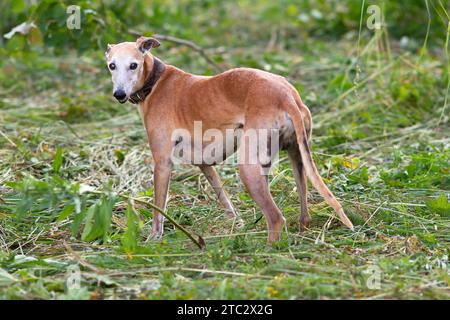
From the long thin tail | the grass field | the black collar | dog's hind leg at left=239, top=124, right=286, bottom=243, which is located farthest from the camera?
the black collar

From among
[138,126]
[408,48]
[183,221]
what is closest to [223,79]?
[183,221]

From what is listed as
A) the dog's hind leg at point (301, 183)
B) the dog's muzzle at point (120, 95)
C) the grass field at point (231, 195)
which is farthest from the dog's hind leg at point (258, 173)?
the dog's muzzle at point (120, 95)

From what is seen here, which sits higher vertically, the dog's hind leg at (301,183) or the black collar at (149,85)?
the black collar at (149,85)

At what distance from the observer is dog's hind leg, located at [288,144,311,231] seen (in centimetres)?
477

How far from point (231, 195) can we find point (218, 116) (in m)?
1.15

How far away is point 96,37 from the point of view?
717cm

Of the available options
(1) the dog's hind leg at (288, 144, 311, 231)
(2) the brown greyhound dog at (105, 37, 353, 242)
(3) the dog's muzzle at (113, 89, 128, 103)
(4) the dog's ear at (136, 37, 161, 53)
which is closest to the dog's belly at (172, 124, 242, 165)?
(2) the brown greyhound dog at (105, 37, 353, 242)

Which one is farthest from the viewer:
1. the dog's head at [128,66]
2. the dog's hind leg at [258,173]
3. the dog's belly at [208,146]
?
the dog's head at [128,66]

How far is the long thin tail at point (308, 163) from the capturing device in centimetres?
428

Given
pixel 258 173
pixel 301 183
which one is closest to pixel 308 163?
pixel 258 173

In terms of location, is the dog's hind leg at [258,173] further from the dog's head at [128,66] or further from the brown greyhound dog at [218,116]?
the dog's head at [128,66]

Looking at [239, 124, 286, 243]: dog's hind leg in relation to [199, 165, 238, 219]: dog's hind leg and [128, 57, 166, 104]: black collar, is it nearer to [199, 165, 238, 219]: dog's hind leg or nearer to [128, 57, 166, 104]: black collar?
[199, 165, 238, 219]: dog's hind leg

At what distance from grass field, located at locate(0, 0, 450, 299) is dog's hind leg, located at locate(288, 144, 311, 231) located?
8 cm
